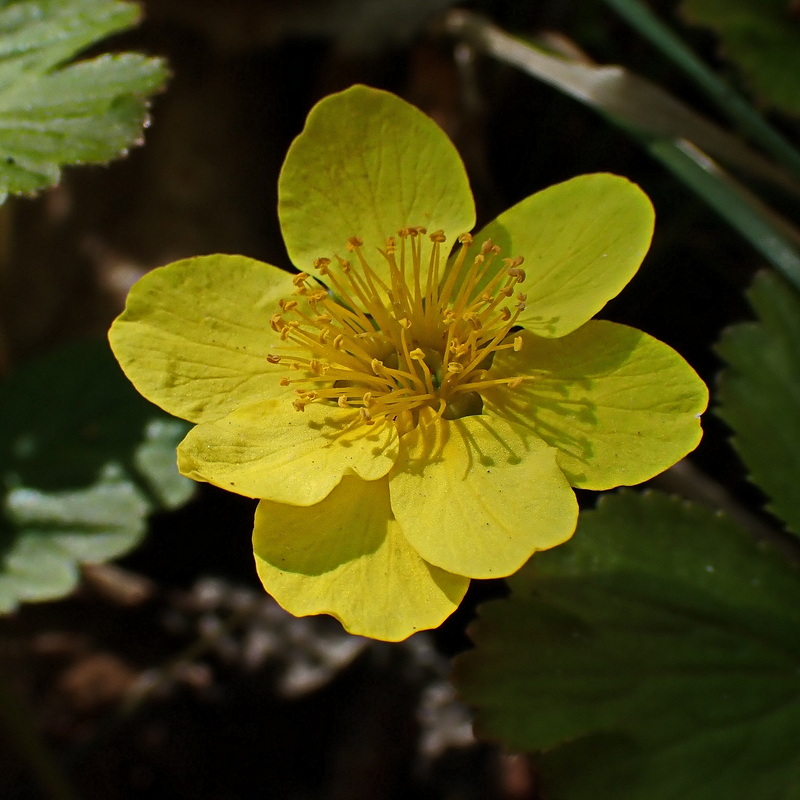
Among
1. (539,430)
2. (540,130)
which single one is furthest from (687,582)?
(540,130)

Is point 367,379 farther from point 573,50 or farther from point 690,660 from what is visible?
point 573,50

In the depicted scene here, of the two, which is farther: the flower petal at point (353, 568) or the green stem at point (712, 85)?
the green stem at point (712, 85)

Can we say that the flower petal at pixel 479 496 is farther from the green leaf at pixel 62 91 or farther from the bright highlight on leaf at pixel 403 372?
Answer: the green leaf at pixel 62 91

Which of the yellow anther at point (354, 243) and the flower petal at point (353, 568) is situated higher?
the yellow anther at point (354, 243)

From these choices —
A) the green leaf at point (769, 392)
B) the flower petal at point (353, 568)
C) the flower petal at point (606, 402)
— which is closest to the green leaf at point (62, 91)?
the flower petal at point (353, 568)

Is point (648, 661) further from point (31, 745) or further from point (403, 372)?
point (31, 745)

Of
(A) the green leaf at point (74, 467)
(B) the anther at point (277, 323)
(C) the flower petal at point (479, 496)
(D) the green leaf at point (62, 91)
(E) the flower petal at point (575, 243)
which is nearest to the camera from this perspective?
(C) the flower petal at point (479, 496)

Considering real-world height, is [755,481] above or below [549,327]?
below

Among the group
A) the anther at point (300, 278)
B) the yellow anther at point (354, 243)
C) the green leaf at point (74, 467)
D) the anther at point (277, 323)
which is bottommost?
the green leaf at point (74, 467)
